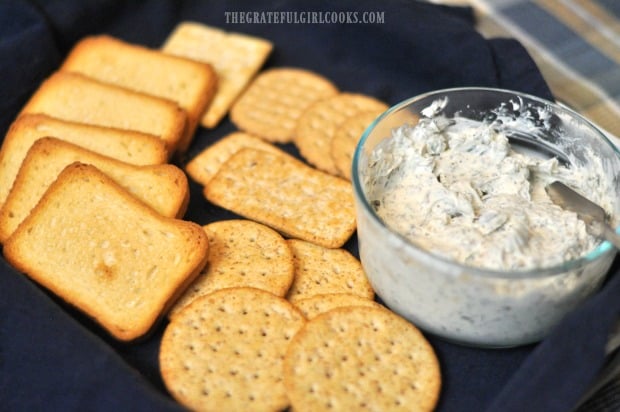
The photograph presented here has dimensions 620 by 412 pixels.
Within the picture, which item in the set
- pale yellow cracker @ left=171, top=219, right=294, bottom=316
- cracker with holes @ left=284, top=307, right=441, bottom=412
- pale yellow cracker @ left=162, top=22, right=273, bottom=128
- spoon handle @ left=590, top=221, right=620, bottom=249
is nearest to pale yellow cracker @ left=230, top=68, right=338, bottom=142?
pale yellow cracker @ left=162, top=22, right=273, bottom=128

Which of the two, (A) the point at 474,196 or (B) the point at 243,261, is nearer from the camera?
(A) the point at 474,196

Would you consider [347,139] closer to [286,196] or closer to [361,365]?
[286,196]

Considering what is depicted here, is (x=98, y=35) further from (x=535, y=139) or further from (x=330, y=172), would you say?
(x=535, y=139)

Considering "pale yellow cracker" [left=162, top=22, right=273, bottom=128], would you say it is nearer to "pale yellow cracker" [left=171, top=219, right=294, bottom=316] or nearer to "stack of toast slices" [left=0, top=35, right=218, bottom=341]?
A: "stack of toast slices" [left=0, top=35, right=218, bottom=341]

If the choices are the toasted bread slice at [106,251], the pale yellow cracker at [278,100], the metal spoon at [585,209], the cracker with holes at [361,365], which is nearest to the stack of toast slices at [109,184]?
the toasted bread slice at [106,251]

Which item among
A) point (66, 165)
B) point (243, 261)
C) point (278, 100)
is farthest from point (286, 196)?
point (66, 165)
